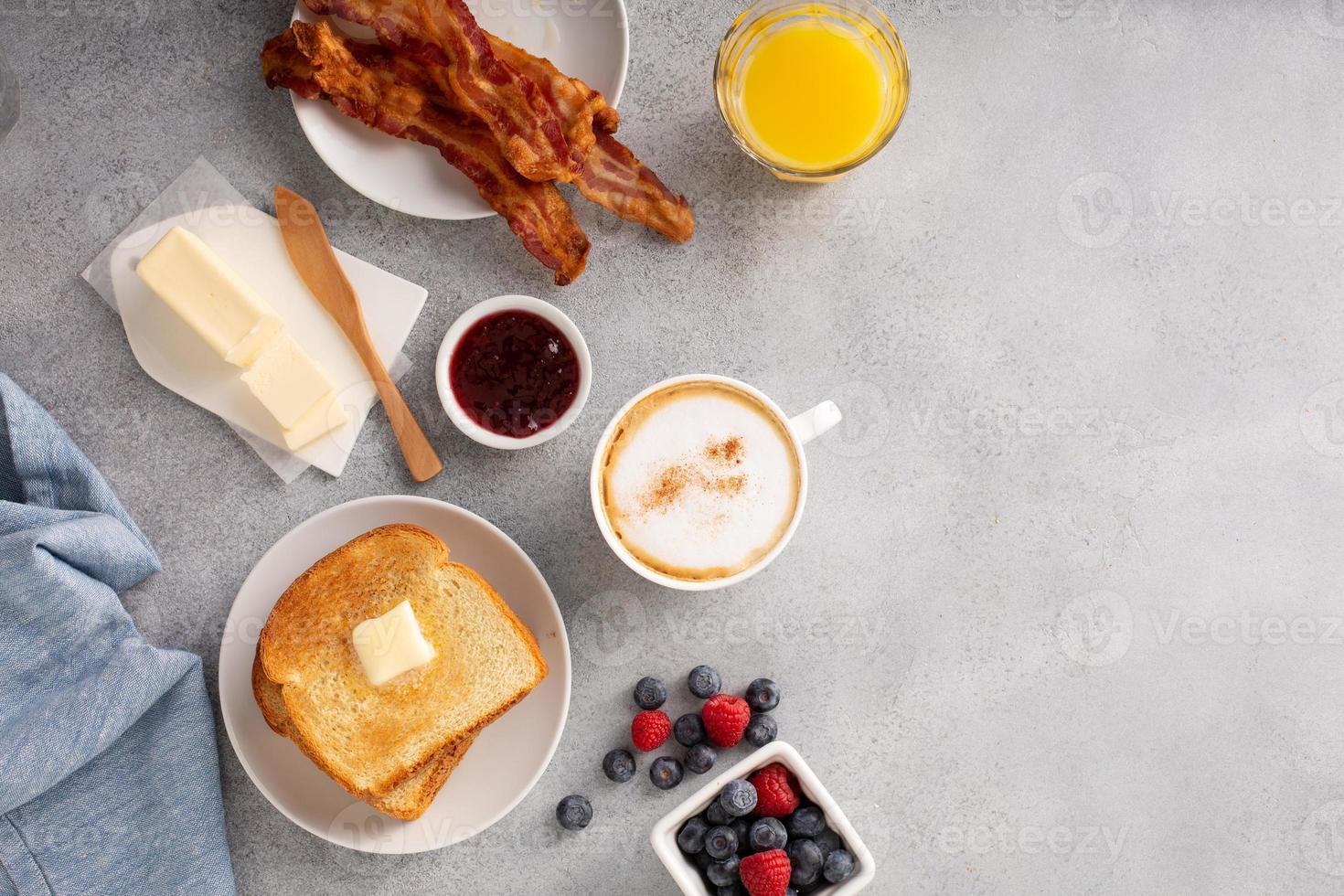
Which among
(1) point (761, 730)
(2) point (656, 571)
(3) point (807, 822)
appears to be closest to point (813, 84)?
(2) point (656, 571)

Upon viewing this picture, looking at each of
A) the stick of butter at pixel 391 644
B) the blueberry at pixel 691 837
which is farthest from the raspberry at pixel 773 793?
the stick of butter at pixel 391 644

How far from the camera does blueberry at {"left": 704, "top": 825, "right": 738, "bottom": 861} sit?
1.93m

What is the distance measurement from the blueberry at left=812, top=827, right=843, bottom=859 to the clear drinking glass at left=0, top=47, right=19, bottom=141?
7.40ft

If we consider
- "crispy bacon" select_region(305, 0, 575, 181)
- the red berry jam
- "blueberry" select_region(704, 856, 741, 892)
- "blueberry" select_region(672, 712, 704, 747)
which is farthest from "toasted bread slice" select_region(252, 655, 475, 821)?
"crispy bacon" select_region(305, 0, 575, 181)

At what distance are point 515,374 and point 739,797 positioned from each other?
96cm

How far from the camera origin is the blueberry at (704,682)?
2.09 meters

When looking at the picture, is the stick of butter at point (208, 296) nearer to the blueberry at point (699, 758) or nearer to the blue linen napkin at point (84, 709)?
the blue linen napkin at point (84, 709)

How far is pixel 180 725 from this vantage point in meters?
2.05

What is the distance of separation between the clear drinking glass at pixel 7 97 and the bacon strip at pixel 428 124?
59cm

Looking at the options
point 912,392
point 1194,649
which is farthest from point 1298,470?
point 912,392

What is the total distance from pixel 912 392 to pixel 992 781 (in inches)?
35.3

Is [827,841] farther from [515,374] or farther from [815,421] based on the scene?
[515,374]

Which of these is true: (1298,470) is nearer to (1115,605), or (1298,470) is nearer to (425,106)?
(1115,605)

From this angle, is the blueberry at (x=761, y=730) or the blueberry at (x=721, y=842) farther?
the blueberry at (x=761, y=730)
